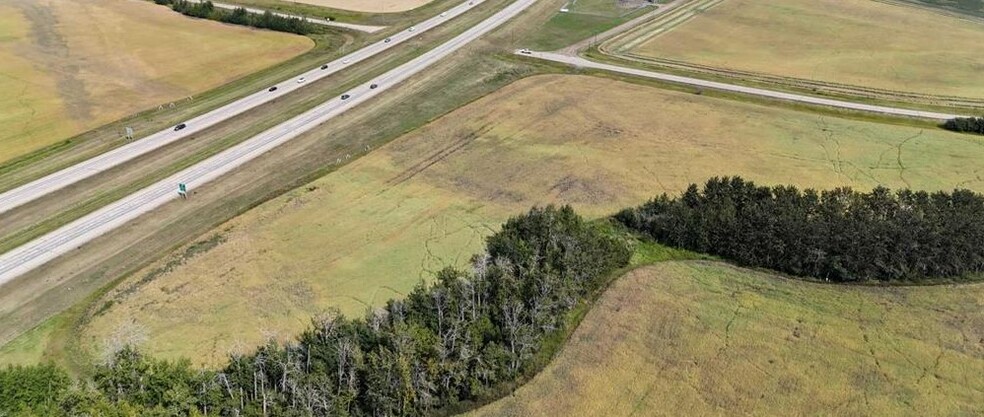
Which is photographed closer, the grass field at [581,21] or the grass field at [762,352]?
the grass field at [762,352]

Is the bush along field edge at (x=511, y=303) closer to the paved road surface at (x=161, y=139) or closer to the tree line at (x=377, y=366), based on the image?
the tree line at (x=377, y=366)

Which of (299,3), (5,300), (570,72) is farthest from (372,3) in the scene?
(5,300)

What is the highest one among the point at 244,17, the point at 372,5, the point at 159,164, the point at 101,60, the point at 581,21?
the point at 244,17

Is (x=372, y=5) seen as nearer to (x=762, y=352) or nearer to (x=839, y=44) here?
(x=839, y=44)

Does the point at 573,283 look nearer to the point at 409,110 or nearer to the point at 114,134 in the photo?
the point at 409,110

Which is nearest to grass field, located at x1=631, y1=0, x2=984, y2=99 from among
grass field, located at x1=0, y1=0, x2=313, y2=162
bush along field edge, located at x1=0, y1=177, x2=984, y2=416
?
bush along field edge, located at x1=0, y1=177, x2=984, y2=416

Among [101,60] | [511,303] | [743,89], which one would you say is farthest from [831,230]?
[101,60]

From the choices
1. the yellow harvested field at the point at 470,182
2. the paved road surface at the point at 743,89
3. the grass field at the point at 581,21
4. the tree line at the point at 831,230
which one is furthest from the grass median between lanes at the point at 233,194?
the tree line at the point at 831,230
